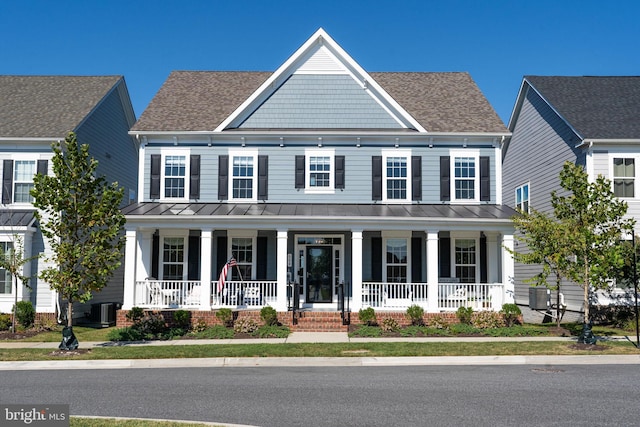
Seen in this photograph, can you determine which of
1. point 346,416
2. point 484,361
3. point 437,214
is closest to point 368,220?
point 437,214

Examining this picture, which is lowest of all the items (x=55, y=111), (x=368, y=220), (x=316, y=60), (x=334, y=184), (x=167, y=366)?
(x=167, y=366)

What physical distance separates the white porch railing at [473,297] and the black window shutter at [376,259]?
2351 millimetres

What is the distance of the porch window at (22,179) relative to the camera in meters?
22.0

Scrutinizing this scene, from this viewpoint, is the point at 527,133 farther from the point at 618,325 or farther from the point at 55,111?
the point at 55,111

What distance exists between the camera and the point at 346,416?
8609mm

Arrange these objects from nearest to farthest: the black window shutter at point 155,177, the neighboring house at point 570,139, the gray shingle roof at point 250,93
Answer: the neighboring house at point 570,139
the black window shutter at point 155,177
the gray shingle roof at point 250,93

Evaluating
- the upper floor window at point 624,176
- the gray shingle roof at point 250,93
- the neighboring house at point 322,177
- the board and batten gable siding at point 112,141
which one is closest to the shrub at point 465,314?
the neighboring house at point 322,177

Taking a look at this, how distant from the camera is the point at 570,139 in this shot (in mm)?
23188

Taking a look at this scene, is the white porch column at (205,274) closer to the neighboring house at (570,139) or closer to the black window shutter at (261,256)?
the black window shutter at (261,256)

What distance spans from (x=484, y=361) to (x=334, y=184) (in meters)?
9.90

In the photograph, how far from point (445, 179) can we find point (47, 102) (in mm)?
16129

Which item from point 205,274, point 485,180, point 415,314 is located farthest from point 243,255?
point 485,180

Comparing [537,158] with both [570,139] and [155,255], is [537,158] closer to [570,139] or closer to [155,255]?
[570,139]

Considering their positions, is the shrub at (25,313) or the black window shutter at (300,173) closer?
the shrub at (25,313)
